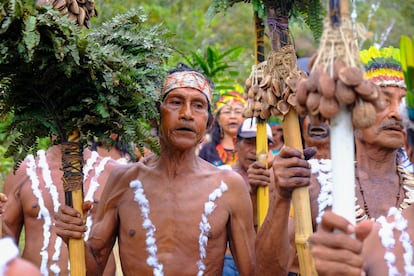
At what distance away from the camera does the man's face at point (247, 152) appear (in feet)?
24.4

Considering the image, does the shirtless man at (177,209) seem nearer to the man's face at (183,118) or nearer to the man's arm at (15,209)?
the man's face at (183,118)

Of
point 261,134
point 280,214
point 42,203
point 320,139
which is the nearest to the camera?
point 280,214

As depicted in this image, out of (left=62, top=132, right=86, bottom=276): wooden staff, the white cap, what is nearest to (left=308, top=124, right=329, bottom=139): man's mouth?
the white cap

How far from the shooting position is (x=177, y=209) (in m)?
5.16

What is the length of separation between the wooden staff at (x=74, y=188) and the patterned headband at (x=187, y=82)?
2.25ft

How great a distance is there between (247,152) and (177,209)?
2.40m

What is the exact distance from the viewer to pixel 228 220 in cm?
515

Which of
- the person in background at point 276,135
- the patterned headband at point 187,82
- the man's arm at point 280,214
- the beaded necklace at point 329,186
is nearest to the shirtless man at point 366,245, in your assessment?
the man's arm at point 280,214

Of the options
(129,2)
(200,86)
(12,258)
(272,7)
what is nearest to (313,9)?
(272,7)

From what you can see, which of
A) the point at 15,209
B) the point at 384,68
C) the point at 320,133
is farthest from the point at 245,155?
the point at 384,68

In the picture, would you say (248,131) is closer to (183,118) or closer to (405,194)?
(183,118)

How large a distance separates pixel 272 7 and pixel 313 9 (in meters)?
0.22

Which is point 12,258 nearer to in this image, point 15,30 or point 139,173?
point 15,30

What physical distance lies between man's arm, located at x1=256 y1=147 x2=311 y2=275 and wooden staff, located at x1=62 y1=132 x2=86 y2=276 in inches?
40.4
